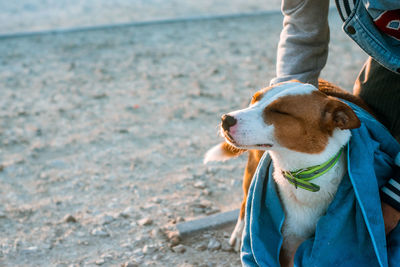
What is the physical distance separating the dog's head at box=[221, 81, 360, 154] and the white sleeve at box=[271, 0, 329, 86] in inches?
19.5

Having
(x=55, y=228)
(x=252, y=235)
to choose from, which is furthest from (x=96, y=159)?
(x=252, y=235)

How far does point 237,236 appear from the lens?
2926 millimetres

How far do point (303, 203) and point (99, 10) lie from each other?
29.8 feet

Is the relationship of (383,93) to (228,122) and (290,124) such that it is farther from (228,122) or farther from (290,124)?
(228,122)

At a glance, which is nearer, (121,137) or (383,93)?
(383,93)

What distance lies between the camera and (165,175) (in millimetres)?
3834

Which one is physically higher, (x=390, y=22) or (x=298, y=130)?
(x=390, y=22)

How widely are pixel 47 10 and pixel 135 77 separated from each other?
5.66m

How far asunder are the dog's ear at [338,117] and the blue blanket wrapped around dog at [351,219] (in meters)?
0.15

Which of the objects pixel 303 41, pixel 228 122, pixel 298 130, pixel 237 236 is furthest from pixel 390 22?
pixel 237 236

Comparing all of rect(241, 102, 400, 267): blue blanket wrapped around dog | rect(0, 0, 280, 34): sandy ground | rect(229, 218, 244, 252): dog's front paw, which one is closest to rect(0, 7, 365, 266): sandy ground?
rect(229, 218, 244, 252): dog's front paw

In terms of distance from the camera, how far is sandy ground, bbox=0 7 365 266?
3.04 m

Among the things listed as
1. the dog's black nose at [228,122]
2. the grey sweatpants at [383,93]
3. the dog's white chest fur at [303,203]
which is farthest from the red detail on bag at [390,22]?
the dog's black nose at [228,122]

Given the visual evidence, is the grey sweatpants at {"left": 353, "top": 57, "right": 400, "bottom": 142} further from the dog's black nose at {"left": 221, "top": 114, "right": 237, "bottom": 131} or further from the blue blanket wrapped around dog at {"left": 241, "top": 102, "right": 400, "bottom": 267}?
the dog's black nose at {"left": 221, "top": 114, "right": 237, "bottom": 131}
